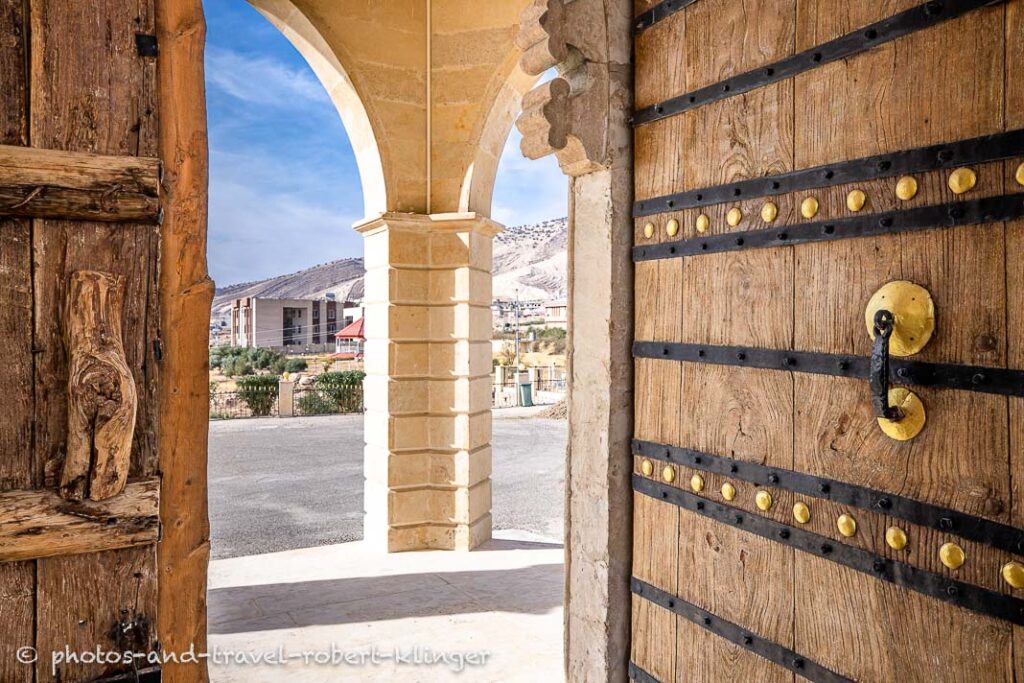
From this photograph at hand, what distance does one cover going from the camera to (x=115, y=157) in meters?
1.70

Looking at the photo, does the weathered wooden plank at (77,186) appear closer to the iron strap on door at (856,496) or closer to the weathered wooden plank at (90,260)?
the weathered wooden plank at (90,260)

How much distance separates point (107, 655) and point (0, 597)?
291 millimetres

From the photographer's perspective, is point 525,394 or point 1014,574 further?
point 525,394

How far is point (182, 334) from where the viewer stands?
182cm

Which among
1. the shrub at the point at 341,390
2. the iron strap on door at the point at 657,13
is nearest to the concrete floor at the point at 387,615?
the iron strap on door at the point at 657,13

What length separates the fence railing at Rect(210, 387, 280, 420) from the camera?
1753 centimetres

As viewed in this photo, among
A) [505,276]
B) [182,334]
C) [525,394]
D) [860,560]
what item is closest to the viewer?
[860,560]

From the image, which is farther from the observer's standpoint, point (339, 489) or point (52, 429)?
point (339, 489)

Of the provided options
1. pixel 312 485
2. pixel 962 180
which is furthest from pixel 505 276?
pixel 962 180

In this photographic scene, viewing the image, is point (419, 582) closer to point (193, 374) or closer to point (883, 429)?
point (193, 374)

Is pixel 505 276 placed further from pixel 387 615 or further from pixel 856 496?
pixel 856 496

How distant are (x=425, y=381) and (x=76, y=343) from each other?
387 cm

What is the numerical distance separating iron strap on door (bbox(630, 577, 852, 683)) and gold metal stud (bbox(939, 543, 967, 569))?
391 mm

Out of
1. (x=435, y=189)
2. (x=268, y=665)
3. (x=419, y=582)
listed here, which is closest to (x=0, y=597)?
(x=268, y=665)
